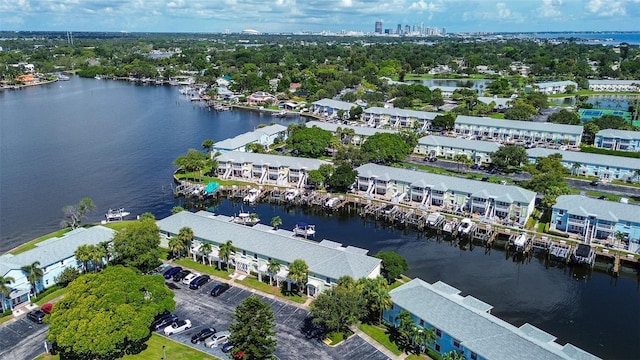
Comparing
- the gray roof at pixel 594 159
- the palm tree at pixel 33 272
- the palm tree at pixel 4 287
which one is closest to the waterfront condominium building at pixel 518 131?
the gray roof at pixel 594 159

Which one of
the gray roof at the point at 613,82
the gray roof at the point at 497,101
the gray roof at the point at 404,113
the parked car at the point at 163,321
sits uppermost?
the gray roof at the point at 613,82

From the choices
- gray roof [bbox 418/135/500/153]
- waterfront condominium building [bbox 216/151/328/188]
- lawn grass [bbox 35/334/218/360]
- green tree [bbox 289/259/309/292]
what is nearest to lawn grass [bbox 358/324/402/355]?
green tree [bbox 289/259/309/292]

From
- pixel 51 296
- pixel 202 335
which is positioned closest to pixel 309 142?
pixel 51 296

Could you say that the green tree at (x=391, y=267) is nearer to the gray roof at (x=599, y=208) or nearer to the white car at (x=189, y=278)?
the white car at (x=189, y=278)

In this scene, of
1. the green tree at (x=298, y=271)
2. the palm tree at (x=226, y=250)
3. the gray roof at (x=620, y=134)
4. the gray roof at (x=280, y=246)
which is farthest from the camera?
the gray roof at (x=620, y=134)

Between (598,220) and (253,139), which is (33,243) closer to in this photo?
(253,139)

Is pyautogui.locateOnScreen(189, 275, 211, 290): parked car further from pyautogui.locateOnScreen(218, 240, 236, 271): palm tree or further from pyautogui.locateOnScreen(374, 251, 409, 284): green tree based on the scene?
pyautogui.locateOnScreen(374, 251, 409, 284): green tree

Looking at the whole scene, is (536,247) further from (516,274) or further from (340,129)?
(340,129)
